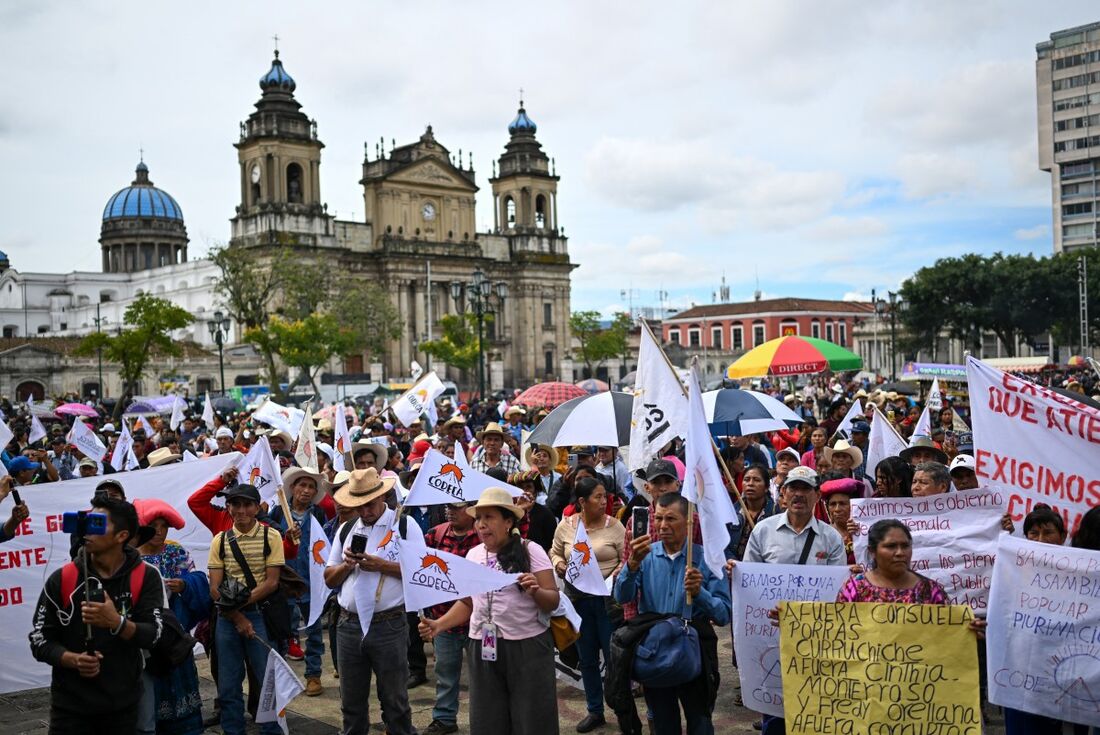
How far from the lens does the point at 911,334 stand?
70.8 m

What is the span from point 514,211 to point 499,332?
1138cm

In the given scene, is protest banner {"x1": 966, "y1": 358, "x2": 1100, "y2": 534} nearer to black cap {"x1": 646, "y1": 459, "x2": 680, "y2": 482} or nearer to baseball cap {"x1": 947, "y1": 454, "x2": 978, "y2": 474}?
baseball cap {"x1": 947, "y1": 454, "x2": 978, "y2": 474}

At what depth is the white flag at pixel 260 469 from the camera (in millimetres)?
8383

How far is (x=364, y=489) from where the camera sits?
6.69 metres

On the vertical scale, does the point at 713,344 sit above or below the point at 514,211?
below

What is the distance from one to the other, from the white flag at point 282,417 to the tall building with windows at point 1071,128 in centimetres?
9433

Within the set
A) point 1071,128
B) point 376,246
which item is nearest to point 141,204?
point 376,246

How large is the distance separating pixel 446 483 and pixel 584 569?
120 cm

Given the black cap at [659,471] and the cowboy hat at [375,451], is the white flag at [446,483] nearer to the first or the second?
the black cap at [659,471]

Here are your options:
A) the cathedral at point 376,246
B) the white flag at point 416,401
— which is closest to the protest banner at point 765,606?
the white flag at point 416,401

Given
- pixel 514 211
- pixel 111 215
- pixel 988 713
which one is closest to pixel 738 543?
pixel 988 713

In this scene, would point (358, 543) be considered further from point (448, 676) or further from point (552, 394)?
point (552, 394)

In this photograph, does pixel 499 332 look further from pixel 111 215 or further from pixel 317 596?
pixel 317 596

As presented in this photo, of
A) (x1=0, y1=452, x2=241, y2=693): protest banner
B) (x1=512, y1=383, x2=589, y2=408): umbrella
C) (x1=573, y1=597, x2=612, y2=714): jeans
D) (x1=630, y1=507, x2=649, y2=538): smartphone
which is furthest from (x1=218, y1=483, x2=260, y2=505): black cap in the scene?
(x1=512, y1=383, x2=589, y2=408): umbrella
